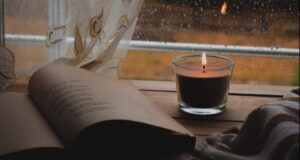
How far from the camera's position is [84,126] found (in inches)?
28.1

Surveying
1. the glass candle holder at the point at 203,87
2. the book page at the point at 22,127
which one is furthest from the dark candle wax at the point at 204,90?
the book page at the point at 22,127

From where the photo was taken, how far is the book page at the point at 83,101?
74cm

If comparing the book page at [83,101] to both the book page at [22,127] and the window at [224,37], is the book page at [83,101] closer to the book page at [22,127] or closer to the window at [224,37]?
the book page at [22,127]

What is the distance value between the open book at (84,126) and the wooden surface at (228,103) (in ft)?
0.22

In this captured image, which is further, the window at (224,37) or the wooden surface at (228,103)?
the window at (224,37)

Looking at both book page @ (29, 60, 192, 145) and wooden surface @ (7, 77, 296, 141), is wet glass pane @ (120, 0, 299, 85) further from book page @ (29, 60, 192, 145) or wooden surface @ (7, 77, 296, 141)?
book page @ (29, 60, 192, 145)

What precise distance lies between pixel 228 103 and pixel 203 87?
0.10 metres

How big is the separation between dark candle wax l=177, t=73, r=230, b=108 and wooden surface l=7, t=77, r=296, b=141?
26 mm

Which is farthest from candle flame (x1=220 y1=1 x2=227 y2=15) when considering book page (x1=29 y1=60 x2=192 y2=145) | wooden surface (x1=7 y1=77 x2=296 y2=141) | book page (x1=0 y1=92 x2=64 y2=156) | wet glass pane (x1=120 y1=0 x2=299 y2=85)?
book page (x1=0 y1=92 x2=64 y2=156)

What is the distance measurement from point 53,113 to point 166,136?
0.56 feet

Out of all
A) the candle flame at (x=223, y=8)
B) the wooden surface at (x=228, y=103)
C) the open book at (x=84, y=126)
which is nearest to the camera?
the open book at (x=84, y=126)

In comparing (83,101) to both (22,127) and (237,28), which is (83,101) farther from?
(237,28)

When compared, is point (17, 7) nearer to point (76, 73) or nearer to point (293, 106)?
point (76, 73)

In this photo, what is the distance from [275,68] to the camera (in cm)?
117
